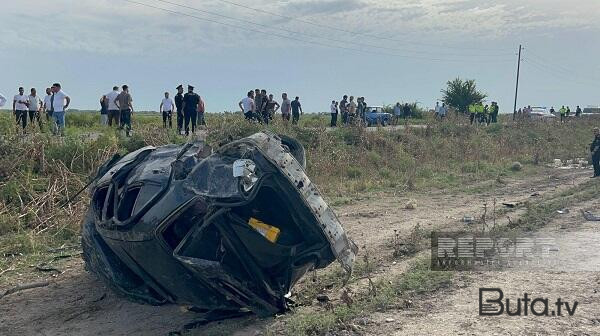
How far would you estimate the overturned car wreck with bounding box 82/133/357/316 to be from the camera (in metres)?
4.85

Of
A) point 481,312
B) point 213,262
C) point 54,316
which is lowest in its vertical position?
point 54,316

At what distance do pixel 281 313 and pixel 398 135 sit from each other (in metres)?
18.2

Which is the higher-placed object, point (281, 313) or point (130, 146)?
point (130, 146)

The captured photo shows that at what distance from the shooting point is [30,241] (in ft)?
27.7

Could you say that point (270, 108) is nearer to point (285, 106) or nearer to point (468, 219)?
point (285, 106)

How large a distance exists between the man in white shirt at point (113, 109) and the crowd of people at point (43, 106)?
1.51 metres

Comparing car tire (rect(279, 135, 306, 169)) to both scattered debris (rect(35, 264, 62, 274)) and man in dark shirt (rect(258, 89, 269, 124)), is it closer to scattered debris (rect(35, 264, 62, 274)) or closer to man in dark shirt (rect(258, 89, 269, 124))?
scattered debris (rect(35, 264, 62, 274))

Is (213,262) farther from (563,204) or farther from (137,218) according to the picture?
(563,204)

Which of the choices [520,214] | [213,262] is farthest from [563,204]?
[213,262]

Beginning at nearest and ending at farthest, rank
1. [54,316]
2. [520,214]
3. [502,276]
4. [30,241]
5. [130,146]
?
[54,316] → [502,276] → [30,241] → [520,214] → [130,146]

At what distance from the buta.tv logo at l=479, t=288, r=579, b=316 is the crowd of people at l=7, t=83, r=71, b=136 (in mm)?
11830

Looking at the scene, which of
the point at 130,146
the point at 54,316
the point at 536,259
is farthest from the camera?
the point at 130,146

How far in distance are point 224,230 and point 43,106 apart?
45.7ft

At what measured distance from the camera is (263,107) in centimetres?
1936
